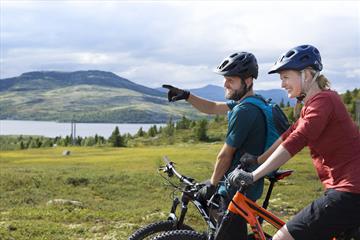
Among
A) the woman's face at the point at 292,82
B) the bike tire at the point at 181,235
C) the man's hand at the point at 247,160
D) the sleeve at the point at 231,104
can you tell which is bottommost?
the bike tire at the point at 181,235

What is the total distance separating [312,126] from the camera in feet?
14.3

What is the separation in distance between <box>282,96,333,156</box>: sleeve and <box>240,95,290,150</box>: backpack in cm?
106

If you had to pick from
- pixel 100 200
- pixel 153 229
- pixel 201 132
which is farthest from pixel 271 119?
pixel 201 132

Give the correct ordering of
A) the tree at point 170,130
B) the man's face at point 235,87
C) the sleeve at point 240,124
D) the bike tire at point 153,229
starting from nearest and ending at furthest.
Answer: the sleeve at point 240,124 → the man's face at point 235,87 → the bike tire at point 153,229 → the tree at point 170,130

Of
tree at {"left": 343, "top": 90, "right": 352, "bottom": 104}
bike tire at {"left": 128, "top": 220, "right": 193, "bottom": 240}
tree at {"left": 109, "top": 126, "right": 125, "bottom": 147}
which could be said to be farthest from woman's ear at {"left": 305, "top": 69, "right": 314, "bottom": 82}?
tree at {"left": 109, "top": 126, "right": 125, "bottom": 147}

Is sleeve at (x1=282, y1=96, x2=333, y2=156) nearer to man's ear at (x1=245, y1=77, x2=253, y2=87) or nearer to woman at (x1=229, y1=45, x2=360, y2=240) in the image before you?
woman at (x1=229, y1=45, x2=360, y2=240)

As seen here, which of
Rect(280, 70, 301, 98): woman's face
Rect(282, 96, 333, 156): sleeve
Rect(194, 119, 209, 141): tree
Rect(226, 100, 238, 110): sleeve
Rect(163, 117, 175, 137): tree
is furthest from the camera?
Rect(163, 117, 175, 137): tree

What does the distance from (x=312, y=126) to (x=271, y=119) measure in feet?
3.80

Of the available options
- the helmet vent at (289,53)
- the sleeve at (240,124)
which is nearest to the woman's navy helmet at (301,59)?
the helmet vent at (289,53)

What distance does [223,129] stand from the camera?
9200 cm

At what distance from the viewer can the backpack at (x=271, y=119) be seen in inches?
215

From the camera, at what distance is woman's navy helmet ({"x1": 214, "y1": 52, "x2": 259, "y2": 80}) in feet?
18.5

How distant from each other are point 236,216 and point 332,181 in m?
0.90

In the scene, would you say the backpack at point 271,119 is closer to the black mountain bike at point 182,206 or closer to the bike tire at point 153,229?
the black mountain bike at point 182,206
